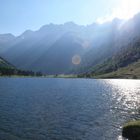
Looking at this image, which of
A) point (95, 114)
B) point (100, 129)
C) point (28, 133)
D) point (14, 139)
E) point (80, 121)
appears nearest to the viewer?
point (14, 139)

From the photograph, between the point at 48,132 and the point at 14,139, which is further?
the point at 48,132

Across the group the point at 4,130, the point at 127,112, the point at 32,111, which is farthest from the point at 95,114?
the point at 4,130

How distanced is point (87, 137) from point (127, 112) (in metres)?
31.0

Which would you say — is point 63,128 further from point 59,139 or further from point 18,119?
point 18,119

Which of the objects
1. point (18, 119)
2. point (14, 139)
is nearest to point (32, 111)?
point (18, 119)

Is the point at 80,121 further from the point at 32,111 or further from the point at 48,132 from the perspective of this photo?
the point at 32,111

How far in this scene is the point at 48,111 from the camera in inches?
3214

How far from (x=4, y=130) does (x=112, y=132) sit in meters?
22.0

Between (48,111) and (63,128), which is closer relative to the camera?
(63,128)

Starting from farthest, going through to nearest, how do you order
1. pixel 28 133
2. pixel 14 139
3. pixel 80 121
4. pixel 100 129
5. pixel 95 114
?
1. pixel 95 114
2. pixel 80 121
3. pixel 100 129
4. pixel 28 133
5. pixel 14 139

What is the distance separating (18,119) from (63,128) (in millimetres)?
14164

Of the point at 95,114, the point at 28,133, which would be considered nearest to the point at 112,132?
the point at 28,133

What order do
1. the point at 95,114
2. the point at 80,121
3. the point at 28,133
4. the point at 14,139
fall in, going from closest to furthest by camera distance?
the point at 14,139
the point at 28,133
the point at 80,121
the point at 95,114

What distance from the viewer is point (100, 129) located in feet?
193
